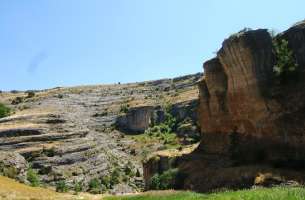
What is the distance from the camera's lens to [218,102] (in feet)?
184

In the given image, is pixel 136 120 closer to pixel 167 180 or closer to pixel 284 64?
pixel 167 180

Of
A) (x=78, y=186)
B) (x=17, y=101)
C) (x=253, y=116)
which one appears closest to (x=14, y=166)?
(x=78, y=186)

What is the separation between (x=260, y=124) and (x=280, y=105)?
2.95 metres

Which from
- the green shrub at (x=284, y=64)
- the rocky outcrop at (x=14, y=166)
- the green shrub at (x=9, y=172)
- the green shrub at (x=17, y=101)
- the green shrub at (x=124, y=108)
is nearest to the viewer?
the green shrub at (x=284, y=64)

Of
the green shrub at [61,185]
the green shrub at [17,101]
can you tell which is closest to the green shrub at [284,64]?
the green shrub at [61,185]

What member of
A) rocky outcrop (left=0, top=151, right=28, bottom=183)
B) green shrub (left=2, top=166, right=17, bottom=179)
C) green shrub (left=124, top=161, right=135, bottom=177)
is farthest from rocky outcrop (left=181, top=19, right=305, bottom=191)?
green shrub (left=124, top=161, right=135, bottom=177)

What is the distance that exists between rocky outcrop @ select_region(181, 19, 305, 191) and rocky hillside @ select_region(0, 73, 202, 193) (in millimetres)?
34091

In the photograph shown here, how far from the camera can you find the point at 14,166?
87.2 m

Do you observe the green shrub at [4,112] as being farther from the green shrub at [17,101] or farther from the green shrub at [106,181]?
the green shrub at [106,181]

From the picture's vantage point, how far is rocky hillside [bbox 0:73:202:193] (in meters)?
103

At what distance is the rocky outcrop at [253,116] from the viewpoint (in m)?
42.8

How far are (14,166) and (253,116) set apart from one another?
5010 cm

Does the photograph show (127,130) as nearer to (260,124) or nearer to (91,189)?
(91,189)

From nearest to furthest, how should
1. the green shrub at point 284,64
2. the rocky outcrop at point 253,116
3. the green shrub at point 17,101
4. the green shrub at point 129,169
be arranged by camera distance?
the rocky outcrop at point 253,116, the green shrub at point 284,64, the green shrub at point 129,169, the green shrub at point 17,101
